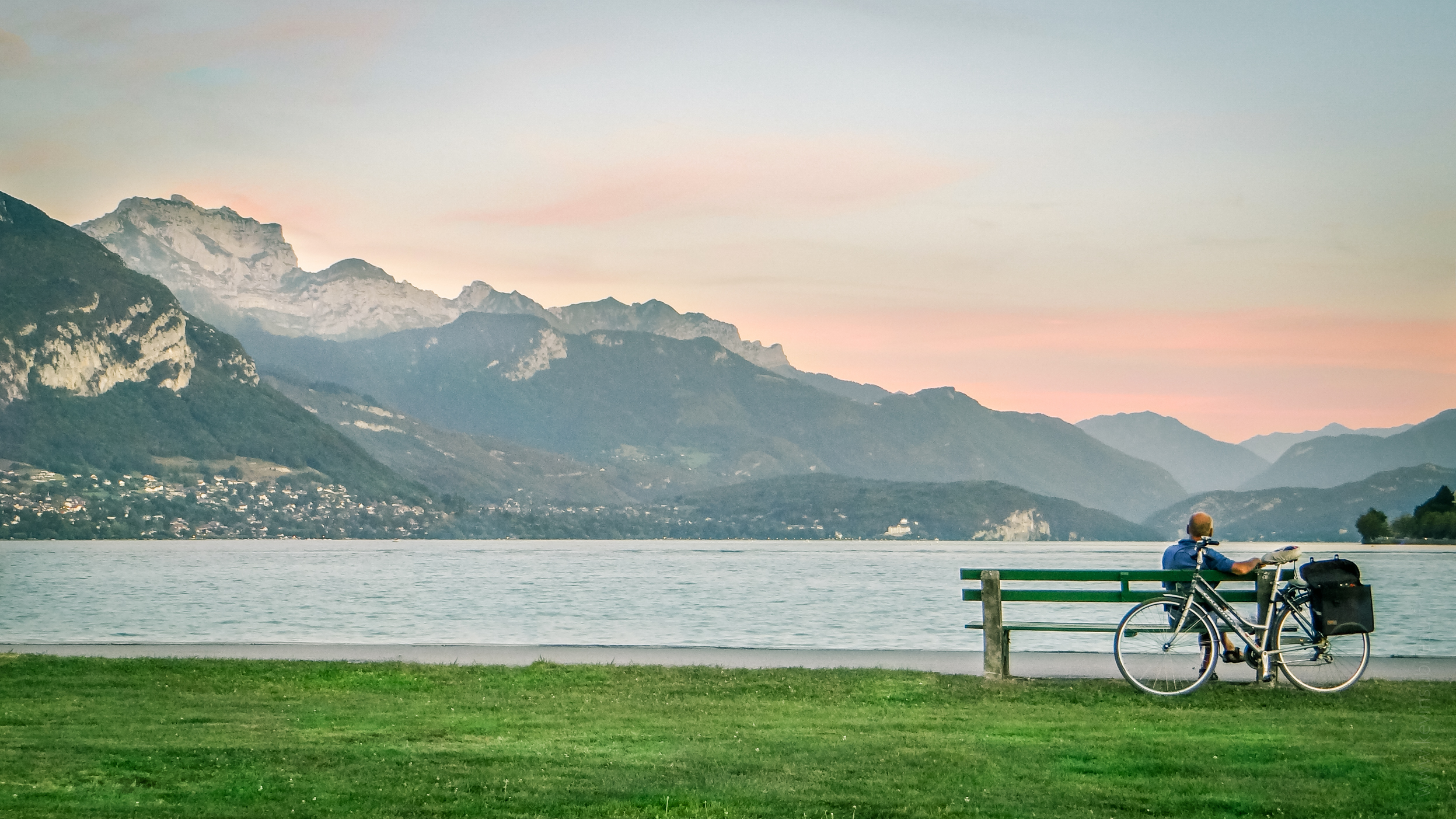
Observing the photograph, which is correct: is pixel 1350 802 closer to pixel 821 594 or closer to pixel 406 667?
pixel 406 667

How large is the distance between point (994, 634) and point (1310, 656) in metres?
3.50

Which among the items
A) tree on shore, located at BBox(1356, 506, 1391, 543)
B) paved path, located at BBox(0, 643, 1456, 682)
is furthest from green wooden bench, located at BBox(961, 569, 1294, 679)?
tree on shore, located at BBox(1356, 506, 1391, 543)

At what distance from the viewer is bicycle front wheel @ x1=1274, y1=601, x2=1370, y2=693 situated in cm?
1504

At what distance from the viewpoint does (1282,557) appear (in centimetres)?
1514

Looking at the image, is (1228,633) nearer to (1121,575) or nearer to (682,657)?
(1121,575)

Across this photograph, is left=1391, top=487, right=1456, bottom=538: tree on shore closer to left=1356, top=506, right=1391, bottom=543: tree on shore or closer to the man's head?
left=1356, top=506, right=1391, bottom=543: tree on shore

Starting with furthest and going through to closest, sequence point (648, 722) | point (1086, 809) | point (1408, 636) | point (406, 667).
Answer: point (1408, 636), point (406, 667), point (648, 722), point (1086, 809)

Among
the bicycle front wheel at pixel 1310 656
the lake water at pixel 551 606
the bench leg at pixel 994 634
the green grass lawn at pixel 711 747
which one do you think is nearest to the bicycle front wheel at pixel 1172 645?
the green grass lawn at pixel 711 747

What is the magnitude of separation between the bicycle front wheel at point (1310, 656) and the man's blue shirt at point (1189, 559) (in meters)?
0.82

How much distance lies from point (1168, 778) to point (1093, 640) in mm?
26410

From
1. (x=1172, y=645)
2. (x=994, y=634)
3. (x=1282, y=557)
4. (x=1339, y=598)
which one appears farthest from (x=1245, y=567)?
(x=994, y=634)

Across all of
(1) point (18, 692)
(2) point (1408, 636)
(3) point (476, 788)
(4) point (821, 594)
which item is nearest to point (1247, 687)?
(3) point (476, 788)

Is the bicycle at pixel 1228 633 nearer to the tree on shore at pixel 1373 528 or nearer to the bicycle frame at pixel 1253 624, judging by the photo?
the bicycle frame at pixel 1253 624

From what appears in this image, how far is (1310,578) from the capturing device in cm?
1491
